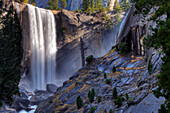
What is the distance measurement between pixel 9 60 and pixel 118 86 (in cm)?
1067

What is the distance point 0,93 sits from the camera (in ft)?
48.0

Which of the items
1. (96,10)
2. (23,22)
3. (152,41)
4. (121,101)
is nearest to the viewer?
(152,41)

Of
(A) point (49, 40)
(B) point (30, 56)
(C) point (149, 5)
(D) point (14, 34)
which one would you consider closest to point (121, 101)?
(C) point (149, 5)

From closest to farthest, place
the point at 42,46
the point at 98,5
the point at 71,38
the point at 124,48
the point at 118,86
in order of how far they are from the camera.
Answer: the point at 118,86
the point at 124,48
the point at 42,46
the point at 71,38
the point at 98,5

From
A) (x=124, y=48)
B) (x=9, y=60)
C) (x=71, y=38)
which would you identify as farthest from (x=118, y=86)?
(x=71, y=38)

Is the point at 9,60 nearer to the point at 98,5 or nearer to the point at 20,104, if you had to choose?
the point at 20,104

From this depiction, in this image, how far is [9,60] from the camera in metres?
15.5

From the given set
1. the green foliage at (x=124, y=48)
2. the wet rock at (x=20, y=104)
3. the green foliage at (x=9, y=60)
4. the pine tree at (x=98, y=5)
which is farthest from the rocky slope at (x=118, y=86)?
the pine tree at (x=98, y=5)

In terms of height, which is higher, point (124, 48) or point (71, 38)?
point (71, 38)

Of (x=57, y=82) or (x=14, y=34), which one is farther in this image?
(x=57, y=82)

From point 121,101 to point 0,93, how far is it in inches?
441

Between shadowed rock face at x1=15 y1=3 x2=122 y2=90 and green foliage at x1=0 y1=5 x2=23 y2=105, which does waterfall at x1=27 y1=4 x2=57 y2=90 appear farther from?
green foliage at x1=0 y1=5 x2=23 y2=105

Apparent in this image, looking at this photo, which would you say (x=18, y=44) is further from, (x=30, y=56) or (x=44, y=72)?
(x=44, y=72)

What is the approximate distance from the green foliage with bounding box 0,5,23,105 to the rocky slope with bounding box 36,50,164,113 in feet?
13.5
